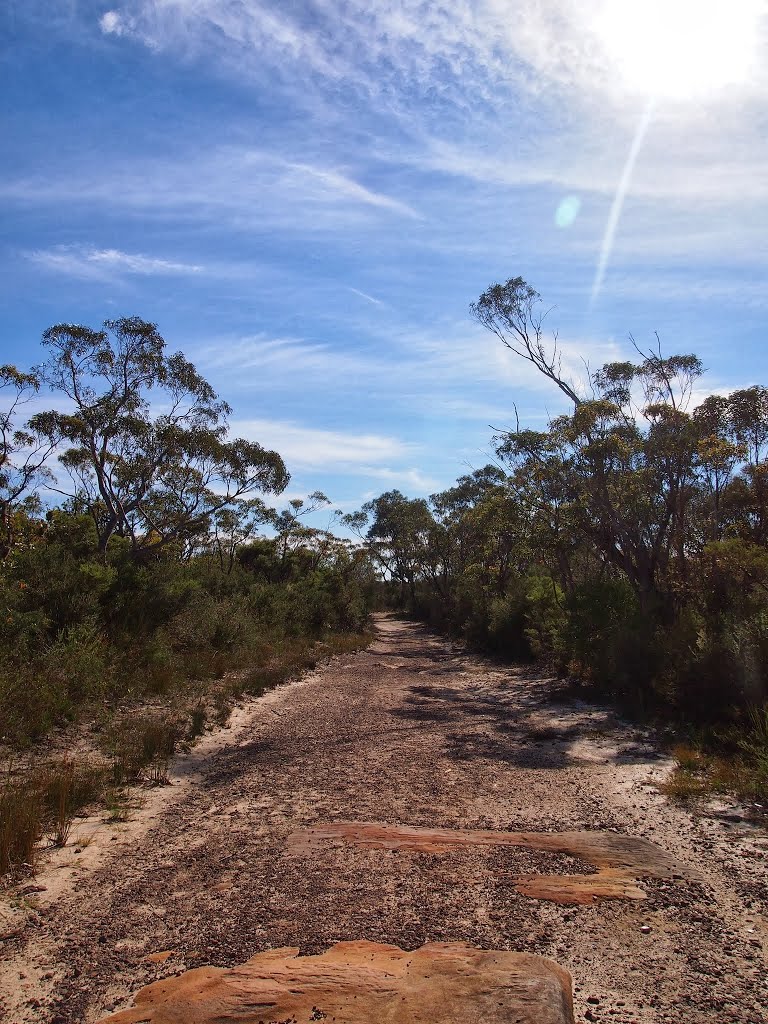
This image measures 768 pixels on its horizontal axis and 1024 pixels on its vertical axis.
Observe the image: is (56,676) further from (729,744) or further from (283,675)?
(729,744)

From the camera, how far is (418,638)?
38781 mm

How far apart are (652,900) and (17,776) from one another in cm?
600

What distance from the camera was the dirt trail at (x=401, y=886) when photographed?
324cm

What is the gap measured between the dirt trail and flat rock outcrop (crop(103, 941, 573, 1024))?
162 millimetres

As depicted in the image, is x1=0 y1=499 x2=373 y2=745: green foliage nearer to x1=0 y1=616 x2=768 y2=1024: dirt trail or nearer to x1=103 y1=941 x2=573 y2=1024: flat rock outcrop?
x1=0 y1=616 x2=768 y2=1024: dirt trail

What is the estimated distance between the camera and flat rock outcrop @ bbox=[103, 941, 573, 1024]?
2.83 metres

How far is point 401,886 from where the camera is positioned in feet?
13.9

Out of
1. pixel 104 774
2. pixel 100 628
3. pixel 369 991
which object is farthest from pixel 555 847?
pixel 100 628

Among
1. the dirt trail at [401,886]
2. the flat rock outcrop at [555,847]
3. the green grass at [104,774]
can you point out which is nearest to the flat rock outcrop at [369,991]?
the dirt trail at [401,886]

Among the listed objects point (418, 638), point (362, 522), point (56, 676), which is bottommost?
point (418, 638)

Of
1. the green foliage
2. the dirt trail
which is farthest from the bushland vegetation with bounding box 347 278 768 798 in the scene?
the green foliage

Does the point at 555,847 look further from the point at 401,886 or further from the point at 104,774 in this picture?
the point at 104,774

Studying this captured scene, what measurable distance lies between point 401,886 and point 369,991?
4.17ft

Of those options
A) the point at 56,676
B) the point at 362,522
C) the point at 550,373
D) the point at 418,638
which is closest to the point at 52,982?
the point at 56,676
